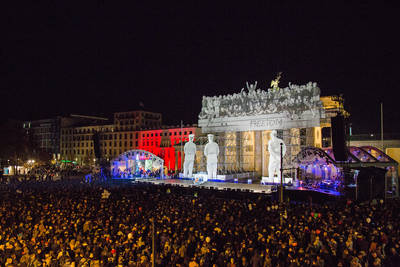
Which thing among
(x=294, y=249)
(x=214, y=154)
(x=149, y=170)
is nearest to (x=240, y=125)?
(x=214, y=154)

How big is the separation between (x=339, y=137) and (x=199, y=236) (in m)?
13.8

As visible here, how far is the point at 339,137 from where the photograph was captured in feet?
68.6

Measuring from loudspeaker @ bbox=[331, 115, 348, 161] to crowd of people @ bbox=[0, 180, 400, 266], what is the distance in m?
5.51

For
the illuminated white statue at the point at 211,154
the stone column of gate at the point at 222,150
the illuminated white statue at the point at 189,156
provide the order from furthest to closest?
the stone column of gate at the point at 222,150 → the illuminated white statue at the point at 189,156 → the illuminated white statue at the point at 211,154

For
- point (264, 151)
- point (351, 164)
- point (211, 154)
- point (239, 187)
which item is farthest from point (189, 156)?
point (351, 164)

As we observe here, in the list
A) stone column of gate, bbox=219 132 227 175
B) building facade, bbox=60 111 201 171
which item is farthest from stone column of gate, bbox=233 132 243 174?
building facade, bbox=60 111 201 171

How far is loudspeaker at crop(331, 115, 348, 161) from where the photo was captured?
67.8 feet

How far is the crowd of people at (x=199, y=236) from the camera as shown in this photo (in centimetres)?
920

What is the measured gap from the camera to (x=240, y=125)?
1526 inches

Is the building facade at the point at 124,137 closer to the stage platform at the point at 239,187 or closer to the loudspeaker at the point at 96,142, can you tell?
the loudspeaker at the point at 96,142

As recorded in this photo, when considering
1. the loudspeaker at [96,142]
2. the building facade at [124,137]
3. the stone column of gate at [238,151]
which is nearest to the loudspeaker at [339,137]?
the stone column of gate at [238,151]

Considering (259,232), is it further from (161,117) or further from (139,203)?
(161,117)

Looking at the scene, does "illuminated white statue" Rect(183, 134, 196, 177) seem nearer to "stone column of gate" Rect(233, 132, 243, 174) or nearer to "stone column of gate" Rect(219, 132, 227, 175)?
"stone column of gate" Rect(219, 132, 227, 175)

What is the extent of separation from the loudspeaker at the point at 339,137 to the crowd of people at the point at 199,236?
5.51m
